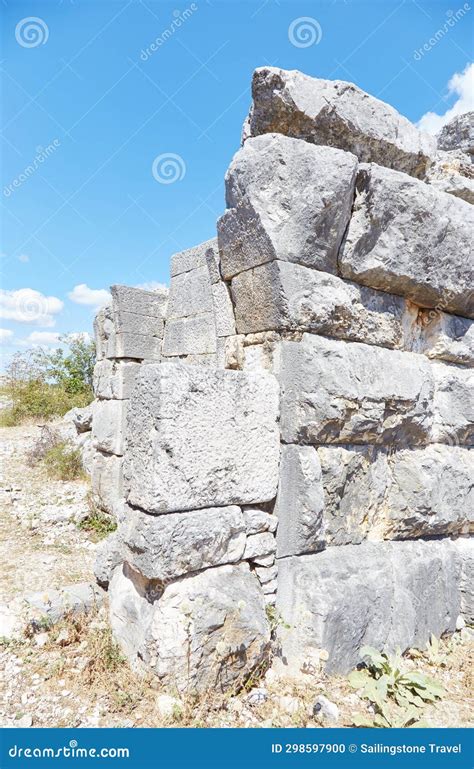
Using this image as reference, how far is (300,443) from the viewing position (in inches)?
94.6

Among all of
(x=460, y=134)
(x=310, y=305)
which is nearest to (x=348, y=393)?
(x=310, y=305)

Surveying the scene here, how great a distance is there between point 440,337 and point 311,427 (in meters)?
1.30

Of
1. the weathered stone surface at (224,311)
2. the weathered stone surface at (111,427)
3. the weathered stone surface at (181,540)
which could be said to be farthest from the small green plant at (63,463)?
the weathered stone surface at (181,540)

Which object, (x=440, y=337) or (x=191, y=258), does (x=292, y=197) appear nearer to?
(x=440, y=337)

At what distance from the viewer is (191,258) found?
16.2 ft

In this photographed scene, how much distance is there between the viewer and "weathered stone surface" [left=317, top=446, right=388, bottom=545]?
247 centimetres

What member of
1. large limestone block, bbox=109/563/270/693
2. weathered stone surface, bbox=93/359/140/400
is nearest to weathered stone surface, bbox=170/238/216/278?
weathered stone surface, bbox=93/359/140/400

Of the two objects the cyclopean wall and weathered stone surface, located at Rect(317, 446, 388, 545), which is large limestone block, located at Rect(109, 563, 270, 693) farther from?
weathered stone surface, located at Rect(317, 446, 388, 545)

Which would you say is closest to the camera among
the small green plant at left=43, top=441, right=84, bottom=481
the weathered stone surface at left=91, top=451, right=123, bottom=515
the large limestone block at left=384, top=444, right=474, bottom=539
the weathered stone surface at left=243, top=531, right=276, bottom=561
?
the weathered stone surface at left=243, top=531, right=276, bottom=561

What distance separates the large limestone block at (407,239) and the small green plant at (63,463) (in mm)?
5509

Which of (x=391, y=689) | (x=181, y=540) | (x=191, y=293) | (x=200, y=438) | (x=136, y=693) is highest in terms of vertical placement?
(x=191, y=293)

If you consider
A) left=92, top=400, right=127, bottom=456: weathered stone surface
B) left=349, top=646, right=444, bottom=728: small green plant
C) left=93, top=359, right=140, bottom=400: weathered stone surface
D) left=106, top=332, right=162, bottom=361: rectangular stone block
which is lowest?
left=349, top=646, right=444, bottom=728: small green plant

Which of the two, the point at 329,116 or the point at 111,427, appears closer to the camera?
the point at 329,116

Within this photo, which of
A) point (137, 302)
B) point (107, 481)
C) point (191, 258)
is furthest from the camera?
point (137, 302)
